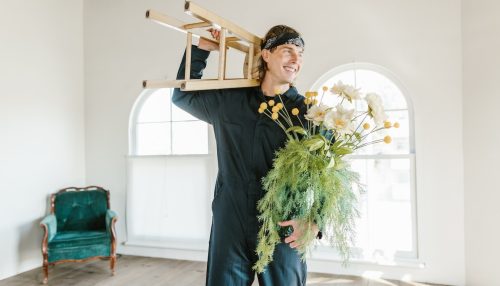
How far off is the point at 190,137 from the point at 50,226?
162cm

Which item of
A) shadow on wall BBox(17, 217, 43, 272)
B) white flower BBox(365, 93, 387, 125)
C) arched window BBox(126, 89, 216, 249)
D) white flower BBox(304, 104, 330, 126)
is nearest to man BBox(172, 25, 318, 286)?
white flower BBox(304, 104, 330, 126)

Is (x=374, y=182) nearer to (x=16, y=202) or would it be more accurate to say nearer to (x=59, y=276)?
(x=59, y=276)

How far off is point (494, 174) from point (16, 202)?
13.8ft

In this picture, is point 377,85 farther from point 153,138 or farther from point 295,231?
point 295,231

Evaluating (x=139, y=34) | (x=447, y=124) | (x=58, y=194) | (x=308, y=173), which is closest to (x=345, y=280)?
(x=447, y=124)

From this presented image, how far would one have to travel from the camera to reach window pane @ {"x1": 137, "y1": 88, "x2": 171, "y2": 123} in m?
4.43

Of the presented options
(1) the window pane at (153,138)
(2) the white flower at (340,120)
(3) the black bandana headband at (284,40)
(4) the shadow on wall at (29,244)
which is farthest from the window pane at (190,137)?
(2) the white flower at (340,120)

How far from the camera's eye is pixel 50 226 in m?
3.63

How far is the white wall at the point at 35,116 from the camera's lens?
3699 millimetres

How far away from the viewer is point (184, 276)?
3.65 metres

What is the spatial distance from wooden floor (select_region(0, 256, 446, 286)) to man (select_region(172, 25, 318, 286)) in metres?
2.13

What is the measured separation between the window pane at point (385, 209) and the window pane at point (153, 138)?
2.11m

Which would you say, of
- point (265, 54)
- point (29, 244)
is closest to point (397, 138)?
point (265, 54)

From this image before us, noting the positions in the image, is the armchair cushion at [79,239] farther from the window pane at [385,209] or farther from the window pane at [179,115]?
the window pane at [385,209]
